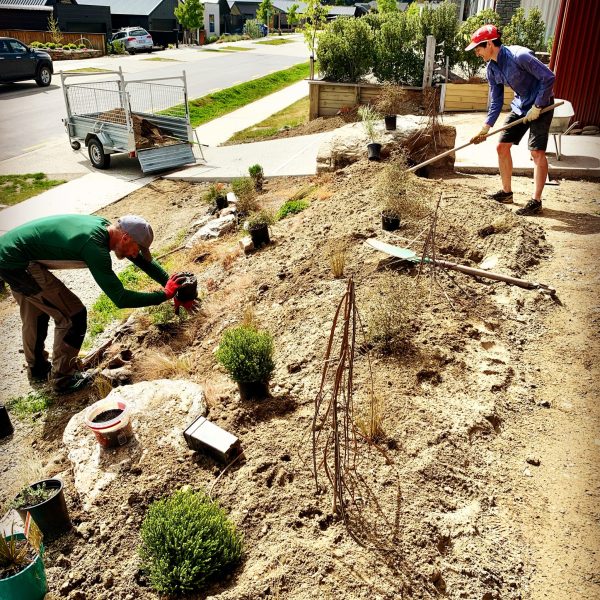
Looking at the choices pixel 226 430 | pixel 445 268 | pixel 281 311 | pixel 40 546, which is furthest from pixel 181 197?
pixel 40 546

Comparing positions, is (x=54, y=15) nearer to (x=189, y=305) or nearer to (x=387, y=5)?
(x=387, y=5)

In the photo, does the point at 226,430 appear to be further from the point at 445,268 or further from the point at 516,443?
the point at 445,268

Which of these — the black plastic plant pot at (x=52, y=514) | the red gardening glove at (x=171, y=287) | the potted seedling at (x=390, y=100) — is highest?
the potted seedling at (x=390, y=100)

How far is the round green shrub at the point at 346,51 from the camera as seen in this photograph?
1499 centimetres

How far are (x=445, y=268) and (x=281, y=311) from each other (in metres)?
1.72

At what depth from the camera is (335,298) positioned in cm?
543

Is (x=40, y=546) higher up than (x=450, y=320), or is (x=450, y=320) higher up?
(x=450, y=320)

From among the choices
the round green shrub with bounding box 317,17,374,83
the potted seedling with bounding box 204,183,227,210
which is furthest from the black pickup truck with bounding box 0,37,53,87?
the potted seedling with bounding box 204,183,227,210

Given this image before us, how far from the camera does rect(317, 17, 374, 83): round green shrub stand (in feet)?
49.2

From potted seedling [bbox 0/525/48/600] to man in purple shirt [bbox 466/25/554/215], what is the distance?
631cm

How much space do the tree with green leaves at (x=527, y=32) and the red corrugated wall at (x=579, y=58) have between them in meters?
3.85

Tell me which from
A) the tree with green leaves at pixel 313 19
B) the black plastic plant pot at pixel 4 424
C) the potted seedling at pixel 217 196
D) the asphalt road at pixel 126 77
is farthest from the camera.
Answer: the tree with green leaves at pixel 313 19

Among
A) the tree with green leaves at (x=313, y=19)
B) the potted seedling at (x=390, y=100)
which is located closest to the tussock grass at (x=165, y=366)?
the potted seedling at (x=390, y=100)

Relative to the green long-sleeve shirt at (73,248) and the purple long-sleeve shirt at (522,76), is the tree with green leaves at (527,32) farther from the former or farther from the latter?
the green long-sleeve shirt at (73,248)
